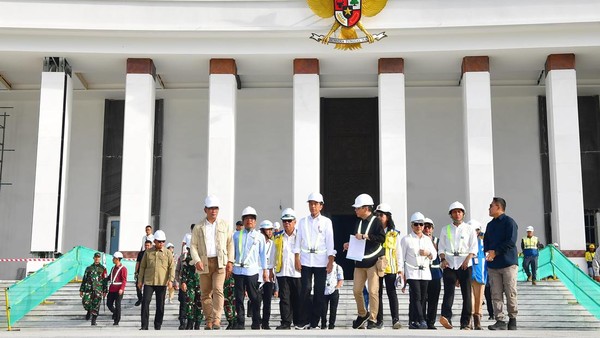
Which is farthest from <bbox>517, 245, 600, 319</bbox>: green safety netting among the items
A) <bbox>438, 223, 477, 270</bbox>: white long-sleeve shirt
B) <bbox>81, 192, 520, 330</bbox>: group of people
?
<bbox>438, 223, 477, 270</bbox>: white long-sleeve shirt

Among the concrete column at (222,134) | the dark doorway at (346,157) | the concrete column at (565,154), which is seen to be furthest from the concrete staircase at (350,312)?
the dark doorway at (346,157)

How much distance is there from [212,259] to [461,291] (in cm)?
378

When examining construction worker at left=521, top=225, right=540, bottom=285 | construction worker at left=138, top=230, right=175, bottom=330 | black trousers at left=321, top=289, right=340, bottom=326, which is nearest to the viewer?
black trousers at left=321, top=289, right=340, bottom=326

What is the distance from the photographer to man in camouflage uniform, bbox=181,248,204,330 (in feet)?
42.1

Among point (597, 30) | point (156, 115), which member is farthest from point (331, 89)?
point (597, 30)

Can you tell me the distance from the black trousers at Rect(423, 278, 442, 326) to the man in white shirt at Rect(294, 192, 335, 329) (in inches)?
70.9

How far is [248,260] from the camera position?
1190cm

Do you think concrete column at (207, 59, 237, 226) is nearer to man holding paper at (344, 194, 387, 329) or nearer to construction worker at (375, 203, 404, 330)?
construction worker at (375, 203, 404, 330)

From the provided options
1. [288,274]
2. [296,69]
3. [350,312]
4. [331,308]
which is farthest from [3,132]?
[331,308]

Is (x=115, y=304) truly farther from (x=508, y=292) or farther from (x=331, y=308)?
Result: (x=508, y=292)

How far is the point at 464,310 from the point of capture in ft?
38.0

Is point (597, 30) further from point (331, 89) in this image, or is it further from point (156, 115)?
point (156, 115)

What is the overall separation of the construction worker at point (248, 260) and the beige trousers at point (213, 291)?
0.34 meters

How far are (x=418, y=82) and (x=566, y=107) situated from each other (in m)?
5.71
